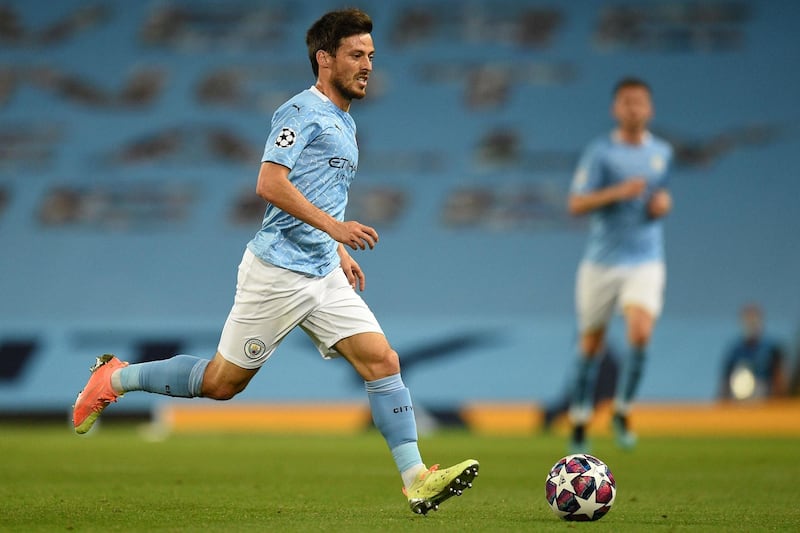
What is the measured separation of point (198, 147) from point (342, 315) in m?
13.5

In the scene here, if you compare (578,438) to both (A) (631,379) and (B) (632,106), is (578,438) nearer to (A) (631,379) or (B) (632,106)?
(A) (631,379)

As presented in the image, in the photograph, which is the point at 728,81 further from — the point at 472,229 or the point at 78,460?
the point at 78,460

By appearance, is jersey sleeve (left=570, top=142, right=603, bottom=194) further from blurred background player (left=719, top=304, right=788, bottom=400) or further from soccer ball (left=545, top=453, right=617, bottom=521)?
blurred background player (left=719, top=304, right=788, bottom=400)

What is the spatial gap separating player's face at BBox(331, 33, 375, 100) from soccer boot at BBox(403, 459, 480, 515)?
1719 millimetres

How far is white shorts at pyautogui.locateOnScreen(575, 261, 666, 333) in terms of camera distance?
10.5 meters

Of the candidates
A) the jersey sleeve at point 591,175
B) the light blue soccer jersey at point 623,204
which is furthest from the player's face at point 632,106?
the jersey sleeve at point 591,175

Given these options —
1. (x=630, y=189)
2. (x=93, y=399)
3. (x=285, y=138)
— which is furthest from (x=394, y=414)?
(x=630, y=189)

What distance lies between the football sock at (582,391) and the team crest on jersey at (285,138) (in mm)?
5114

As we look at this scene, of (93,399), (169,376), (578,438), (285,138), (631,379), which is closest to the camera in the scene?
(285,138)

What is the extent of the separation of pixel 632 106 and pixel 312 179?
16.4 feet

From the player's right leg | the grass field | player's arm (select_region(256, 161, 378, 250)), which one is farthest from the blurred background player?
player's arm (select_region(256, 161, 378, 250))

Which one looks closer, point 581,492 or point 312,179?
point 581,492

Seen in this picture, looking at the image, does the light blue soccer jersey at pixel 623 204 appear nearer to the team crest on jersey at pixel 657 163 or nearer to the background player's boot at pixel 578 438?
the team crest on jersey at pixel 657 163

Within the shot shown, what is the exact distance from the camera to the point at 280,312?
603 cm
